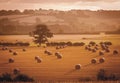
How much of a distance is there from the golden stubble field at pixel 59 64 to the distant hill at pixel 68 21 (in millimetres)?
292

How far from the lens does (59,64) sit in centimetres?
601

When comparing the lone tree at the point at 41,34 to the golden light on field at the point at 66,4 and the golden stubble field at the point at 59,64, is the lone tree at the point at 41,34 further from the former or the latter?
the golden light on field at the point at 66,4

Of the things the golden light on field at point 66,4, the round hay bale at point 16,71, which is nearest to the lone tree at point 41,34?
the golden light on field at point 66,4

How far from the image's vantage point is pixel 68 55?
6.07 m

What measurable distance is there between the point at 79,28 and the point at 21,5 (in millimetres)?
945

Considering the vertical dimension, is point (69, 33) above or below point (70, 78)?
above

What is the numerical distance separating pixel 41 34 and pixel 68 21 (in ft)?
1.50

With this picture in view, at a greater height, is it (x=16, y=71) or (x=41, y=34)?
(x=41, y=34)

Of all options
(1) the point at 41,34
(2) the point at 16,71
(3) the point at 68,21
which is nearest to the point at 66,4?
(3) the point at 68,21

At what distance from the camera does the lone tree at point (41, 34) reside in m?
6.07

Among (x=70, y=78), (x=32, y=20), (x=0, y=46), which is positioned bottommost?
(x=70, y=78)

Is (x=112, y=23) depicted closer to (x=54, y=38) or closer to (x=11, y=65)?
(x=54, y=38)

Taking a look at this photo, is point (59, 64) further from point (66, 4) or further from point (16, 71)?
point (66, 4)

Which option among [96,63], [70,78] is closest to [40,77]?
[70,78]
